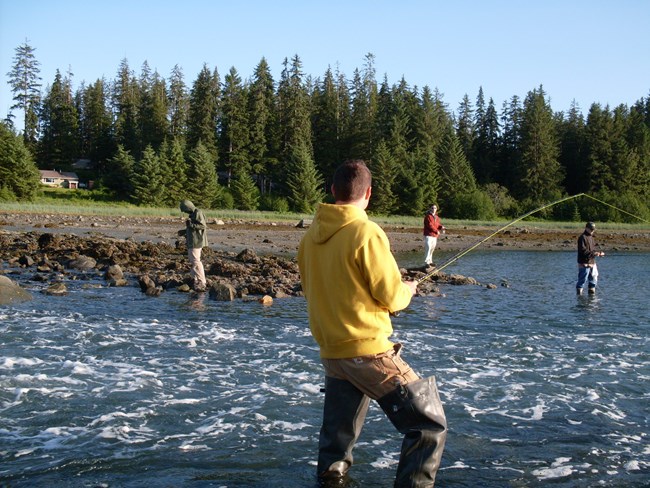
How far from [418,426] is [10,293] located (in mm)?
11647

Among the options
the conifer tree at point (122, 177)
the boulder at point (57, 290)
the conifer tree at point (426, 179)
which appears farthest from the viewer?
the conifer tree at point (426, 179)

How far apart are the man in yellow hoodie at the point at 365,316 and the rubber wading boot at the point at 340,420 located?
12cm

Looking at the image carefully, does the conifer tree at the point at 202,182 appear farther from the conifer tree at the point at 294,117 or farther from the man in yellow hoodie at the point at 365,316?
the man in yellow hoodie at the point at 365,316

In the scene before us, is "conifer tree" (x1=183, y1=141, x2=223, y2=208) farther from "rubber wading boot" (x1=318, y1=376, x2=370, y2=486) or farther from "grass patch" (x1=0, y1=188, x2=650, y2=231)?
"rubber wading boot" (x1=318, y1=376, x2=370, y2=486)

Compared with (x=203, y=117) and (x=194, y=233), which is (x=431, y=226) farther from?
(x=203, y=117)

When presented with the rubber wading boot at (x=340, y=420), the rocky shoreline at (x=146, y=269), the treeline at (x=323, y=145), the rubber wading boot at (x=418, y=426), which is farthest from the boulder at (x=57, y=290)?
the treeline at (x=323, y=145)

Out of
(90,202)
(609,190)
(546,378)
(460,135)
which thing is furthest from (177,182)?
(546,378)

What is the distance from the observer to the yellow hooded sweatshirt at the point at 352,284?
4.14m

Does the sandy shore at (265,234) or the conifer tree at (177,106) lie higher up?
the conifer tree at (177,106)

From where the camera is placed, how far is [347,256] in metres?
4.18

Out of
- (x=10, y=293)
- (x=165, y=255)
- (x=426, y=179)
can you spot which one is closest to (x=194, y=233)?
(x=10, y=293)

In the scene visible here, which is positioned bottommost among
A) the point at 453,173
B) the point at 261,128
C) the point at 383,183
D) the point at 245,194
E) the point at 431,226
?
the point at 431,226

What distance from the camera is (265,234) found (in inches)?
1458

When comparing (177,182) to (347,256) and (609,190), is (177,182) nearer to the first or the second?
(609,190)
